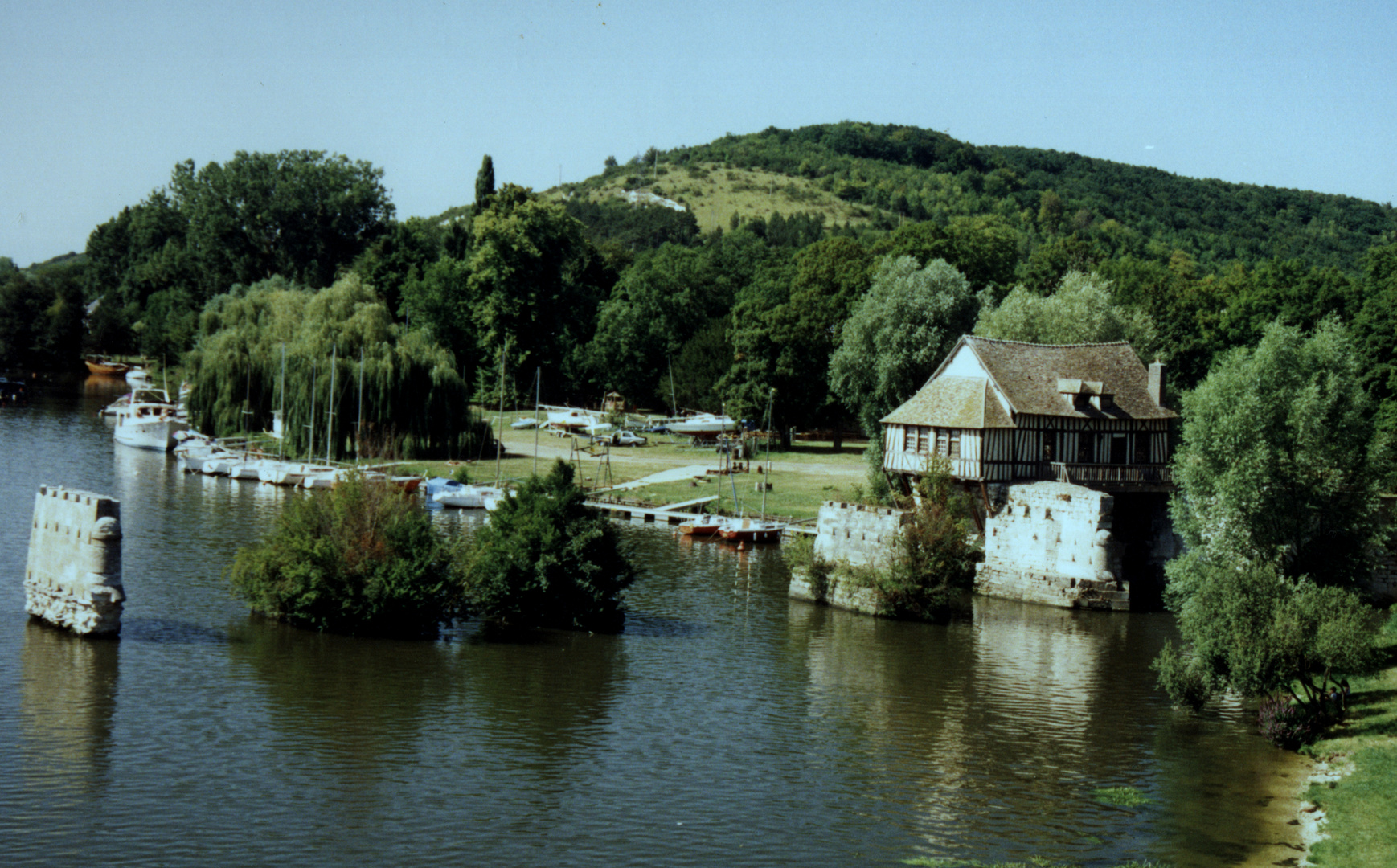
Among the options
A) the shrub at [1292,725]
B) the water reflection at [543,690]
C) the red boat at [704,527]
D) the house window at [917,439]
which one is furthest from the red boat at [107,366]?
the shrub at [1292,725]

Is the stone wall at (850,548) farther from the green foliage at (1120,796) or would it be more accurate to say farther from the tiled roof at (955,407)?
the green foliage at (1120,796)

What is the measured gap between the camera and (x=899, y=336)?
64188 mm

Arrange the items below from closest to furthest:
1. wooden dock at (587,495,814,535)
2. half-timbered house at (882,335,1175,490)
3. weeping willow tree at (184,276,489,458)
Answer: half-timbered house at (882,335,1175,490) < wooden dock at (587,495,814,535) < weeping willow tree at (184,276,489,458)

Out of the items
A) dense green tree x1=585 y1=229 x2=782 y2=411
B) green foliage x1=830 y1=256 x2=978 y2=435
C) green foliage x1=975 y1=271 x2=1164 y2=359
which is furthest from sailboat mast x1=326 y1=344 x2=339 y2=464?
green foliage x1=975 y1=271 x2=1164 y2=359

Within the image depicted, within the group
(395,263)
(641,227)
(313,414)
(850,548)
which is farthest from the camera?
(641,227)

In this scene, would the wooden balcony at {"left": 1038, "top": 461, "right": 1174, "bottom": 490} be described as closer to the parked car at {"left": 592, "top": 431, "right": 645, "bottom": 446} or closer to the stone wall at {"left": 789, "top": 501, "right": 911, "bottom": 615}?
the stone wall at {"left": 789, "top": 501, "right": 911, "bottom": 615}

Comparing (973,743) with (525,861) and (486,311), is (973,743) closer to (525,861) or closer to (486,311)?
(525,861)

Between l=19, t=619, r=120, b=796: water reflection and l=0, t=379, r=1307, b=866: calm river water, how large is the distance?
0.09 metres

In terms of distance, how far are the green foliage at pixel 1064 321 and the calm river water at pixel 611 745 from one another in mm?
19651

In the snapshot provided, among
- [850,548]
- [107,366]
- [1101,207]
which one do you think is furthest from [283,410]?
[1101,207]

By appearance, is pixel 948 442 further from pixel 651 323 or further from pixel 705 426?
pixel 651 323

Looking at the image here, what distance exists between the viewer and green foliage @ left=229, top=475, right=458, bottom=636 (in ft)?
114

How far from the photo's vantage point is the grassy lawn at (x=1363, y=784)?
70.2 feet

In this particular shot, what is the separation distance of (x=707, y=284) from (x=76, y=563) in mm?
77480
